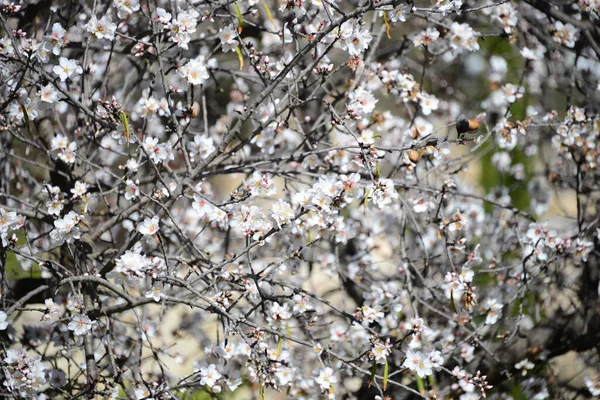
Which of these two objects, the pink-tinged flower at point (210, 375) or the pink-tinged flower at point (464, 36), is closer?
the pink-tinged flower at point (210, 375)

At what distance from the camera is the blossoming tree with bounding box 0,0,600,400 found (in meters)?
2.30

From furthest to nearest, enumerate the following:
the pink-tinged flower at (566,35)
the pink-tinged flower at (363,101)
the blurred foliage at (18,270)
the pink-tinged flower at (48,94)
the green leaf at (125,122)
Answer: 1. the blurred foliage at (18,270)
2. the pink-tinged flower at (566,35)
3. the pink-tinged flower at (363,101)
4. the pink-tinged flower at (48,94)
5. the green leaf at (125,122)

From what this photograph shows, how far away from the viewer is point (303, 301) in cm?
238

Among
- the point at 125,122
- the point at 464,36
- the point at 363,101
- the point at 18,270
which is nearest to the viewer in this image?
the point at 125,122

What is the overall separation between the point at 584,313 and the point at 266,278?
1743mm

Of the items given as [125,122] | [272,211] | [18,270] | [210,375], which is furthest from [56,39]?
[18,270]

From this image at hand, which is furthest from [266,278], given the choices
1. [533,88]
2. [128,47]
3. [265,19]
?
[533,88]

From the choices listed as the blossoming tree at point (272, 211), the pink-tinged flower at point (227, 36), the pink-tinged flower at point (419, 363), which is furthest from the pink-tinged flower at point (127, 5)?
the pink-tinged flower at point (419, 363)

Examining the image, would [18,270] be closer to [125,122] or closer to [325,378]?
[125,122]

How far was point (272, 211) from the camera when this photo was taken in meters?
2.21

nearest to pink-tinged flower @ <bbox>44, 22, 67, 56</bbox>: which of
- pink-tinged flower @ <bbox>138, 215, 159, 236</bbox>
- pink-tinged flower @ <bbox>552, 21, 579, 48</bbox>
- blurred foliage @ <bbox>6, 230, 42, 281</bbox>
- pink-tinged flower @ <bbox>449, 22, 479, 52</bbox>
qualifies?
pink-tinged flower @ <bbox>138, 215, 159, 236</bbox>

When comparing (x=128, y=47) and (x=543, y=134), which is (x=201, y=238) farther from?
(x=543, y=134)

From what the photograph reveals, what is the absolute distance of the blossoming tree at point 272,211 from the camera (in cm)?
230

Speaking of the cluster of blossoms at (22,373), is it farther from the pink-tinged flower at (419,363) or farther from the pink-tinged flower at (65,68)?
the pink-tinged flower at (419,363)
